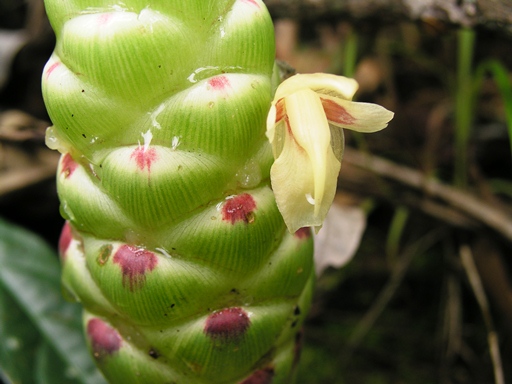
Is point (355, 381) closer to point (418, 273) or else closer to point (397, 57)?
point (418, 273)

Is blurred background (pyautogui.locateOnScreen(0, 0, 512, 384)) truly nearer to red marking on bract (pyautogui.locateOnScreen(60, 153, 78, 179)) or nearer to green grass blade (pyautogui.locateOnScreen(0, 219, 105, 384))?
green grass blade (pyautogui.locateOnScreen(0, 219, 105, 384))

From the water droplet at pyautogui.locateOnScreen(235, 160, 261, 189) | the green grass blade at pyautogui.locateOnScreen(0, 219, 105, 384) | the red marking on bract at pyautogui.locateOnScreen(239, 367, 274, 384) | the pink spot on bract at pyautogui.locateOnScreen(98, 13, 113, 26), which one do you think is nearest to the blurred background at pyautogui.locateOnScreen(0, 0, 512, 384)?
the green grass blade at pyautogui.locateOnScreen(0, 219, 105, 384)

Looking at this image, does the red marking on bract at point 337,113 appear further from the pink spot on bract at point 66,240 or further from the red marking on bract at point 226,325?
the pink spot on bract at point 66,240

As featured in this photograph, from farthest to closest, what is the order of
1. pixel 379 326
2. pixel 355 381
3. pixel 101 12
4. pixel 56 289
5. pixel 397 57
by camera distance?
pixel 397 57 < pixel 379 326 < pixel 355 381 < pixel 56 289 < pixel 101 12

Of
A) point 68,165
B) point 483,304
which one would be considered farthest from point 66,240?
point 483,304

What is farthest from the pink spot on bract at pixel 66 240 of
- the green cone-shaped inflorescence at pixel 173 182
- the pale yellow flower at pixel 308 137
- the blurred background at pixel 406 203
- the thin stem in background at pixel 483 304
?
the thin stem in background at pixel 483 304

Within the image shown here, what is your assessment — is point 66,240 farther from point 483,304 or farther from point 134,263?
point 483,304

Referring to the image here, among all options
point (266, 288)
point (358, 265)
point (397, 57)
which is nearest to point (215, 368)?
point (266, 288)
